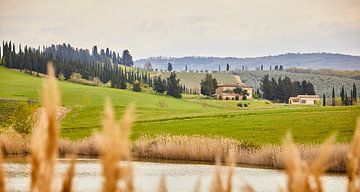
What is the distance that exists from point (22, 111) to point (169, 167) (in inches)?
867

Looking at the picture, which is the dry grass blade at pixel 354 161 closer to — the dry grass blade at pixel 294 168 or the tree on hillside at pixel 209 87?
the dry grass blade at pixel 294 168

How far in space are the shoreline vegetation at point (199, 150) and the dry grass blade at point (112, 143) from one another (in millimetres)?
34196

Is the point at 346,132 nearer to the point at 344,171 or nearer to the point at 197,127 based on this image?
the point at 197,127

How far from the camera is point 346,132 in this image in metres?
58.8

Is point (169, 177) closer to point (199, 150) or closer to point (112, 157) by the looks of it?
point (199, 150)

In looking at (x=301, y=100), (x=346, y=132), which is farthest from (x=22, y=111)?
(x=301, y=100)

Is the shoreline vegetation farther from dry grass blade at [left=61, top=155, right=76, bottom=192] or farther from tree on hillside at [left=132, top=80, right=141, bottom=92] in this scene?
tree on hillside at [left=132, top=80, right=141, bottom=92]

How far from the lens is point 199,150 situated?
137 ft

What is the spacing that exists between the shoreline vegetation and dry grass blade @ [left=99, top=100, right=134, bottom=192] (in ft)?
112

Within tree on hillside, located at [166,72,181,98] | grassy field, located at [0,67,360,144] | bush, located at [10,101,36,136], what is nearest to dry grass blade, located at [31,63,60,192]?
grassy field, located at [0,67,360,144]

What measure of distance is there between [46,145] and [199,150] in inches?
1579

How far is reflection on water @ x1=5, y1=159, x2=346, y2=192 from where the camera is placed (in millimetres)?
28453

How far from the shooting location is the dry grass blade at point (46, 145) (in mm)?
1602

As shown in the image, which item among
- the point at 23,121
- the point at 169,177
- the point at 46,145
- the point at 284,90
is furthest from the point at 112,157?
the point at 284,90
